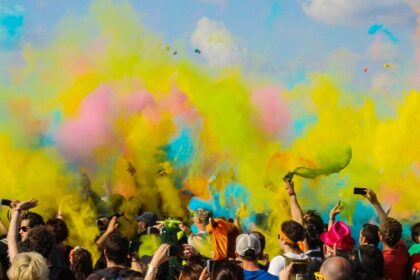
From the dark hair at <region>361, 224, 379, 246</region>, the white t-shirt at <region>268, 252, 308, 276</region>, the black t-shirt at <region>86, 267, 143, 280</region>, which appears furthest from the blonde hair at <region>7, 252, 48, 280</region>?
the dark hair at <region>361, 224, 379, 246</region>

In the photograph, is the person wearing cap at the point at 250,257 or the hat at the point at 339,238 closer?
the person wearing cap at the point at 250,257

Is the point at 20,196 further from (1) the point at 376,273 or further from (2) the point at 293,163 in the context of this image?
(1) the point at 376,273

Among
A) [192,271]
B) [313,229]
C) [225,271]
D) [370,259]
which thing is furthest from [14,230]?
[313,229]

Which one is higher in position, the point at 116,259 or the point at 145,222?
the point at 145,222

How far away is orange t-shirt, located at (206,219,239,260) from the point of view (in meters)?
6.62

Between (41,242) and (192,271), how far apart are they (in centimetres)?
112

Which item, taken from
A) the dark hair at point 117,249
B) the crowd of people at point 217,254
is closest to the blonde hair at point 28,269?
the crowd of people at point 217,254

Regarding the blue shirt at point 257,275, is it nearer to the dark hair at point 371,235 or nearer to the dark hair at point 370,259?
the dark hair at point 370,259

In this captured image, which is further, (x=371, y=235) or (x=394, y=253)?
(x=371, y=235)

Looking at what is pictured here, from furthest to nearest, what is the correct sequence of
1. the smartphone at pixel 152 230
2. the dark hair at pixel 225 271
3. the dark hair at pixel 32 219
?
the smartphone at pixel 152 230 → the dark hair at pixel 32 219 → the dark hair at pixel 225 271

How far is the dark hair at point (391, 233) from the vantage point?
245 inches

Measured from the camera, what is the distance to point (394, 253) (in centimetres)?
622

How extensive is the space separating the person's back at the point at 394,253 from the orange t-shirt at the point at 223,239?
51.5 inches

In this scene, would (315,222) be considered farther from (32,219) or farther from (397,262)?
(32,219)
